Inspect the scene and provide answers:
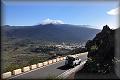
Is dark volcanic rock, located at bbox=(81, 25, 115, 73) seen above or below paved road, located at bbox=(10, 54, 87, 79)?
above

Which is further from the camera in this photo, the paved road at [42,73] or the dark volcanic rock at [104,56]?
the dark volcanic rock at [104,56]

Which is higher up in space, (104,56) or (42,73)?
(104,56)

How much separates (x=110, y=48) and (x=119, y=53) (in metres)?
5.40

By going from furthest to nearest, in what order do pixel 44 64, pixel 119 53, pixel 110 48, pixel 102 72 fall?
1. pixel 44 64
2. pixel 110 48
3. pixel 119 53
4. pixel 102 72

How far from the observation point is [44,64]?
161 feet

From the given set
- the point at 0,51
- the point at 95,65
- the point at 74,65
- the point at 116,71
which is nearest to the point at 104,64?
the point at 95,65

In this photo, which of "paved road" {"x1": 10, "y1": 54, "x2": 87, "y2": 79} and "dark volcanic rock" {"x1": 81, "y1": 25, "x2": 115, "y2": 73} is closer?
"paved road" {"x1": 10, "y1": 54, "x2": 87, "y2": 79}

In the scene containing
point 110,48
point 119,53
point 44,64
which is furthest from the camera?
point 44,64

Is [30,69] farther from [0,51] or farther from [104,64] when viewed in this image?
[104,64]

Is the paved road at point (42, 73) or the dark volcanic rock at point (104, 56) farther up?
the dark volcanic rock at point (104, 56)

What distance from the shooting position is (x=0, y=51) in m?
40.6

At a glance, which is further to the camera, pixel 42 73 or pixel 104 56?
pixel 104 56

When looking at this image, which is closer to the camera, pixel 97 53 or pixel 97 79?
pixel 97 79

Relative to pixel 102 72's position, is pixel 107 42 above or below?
above
